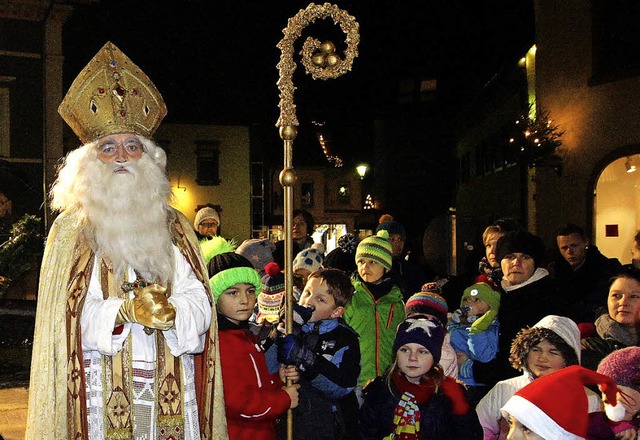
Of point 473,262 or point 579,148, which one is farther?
point 579,148

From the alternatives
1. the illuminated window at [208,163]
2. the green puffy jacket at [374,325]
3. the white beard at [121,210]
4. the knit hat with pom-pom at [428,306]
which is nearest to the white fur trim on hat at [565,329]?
the knit hat with pom-pom at [428,306]

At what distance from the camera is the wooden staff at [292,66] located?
379 centimetres

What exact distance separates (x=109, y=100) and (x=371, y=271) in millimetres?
2792

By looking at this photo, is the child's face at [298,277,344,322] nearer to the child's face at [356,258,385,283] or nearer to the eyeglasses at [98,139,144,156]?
the child's face at [356,258,385,283]

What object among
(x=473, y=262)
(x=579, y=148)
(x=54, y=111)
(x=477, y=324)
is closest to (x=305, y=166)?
(x=54, y=111)

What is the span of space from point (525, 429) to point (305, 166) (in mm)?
46658

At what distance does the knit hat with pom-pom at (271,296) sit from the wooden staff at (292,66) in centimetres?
136

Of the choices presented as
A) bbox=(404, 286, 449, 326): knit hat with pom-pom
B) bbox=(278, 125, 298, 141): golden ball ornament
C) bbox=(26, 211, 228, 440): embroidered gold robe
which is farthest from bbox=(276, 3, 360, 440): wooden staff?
bbox=(404, 286, 449, 326): knit hat with pom-pom

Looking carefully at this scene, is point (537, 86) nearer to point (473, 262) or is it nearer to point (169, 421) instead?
point (473, 262)

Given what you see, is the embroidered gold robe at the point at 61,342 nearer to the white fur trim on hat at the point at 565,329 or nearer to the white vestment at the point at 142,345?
the white vestment at the point at 142,345

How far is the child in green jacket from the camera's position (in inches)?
208

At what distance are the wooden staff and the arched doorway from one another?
33.1ft

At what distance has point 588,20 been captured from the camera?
1295 cm

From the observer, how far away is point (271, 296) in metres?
5.20
